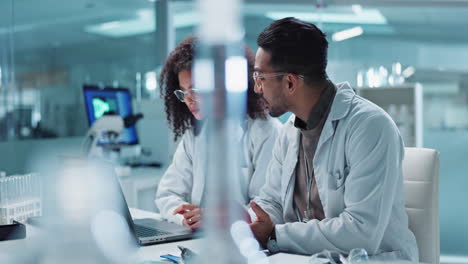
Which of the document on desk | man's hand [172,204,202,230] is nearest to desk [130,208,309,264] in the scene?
the document on desk

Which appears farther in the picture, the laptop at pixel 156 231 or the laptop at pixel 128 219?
the laptop at pixel 156 231

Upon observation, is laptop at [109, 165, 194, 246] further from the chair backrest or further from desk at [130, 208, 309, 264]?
the chair backrest

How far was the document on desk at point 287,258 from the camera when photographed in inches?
47.2

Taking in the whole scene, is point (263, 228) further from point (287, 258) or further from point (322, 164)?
point (322, 164)

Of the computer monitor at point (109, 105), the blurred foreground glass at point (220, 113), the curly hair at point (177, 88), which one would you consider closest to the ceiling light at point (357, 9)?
the computer monitor at point (109, 105)

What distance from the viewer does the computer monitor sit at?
2838 mm

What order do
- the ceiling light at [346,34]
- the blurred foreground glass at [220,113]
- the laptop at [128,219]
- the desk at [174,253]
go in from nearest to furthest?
the blurred foreground glass at [220,113] → the laptop at [128,219] → the desk at [174,253] → the ceiling light at [346,34]

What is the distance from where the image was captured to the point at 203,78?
37 centimetres

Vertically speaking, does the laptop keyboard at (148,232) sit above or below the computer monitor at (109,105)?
below

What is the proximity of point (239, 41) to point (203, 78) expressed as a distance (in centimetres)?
4

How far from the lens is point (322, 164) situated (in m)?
1.46

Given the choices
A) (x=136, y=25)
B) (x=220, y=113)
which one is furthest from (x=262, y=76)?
(x=136, y=25)

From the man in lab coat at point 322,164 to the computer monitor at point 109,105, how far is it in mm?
1510

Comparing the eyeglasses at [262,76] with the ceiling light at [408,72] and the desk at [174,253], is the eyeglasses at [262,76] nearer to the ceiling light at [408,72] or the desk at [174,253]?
the desk at [174,253]
